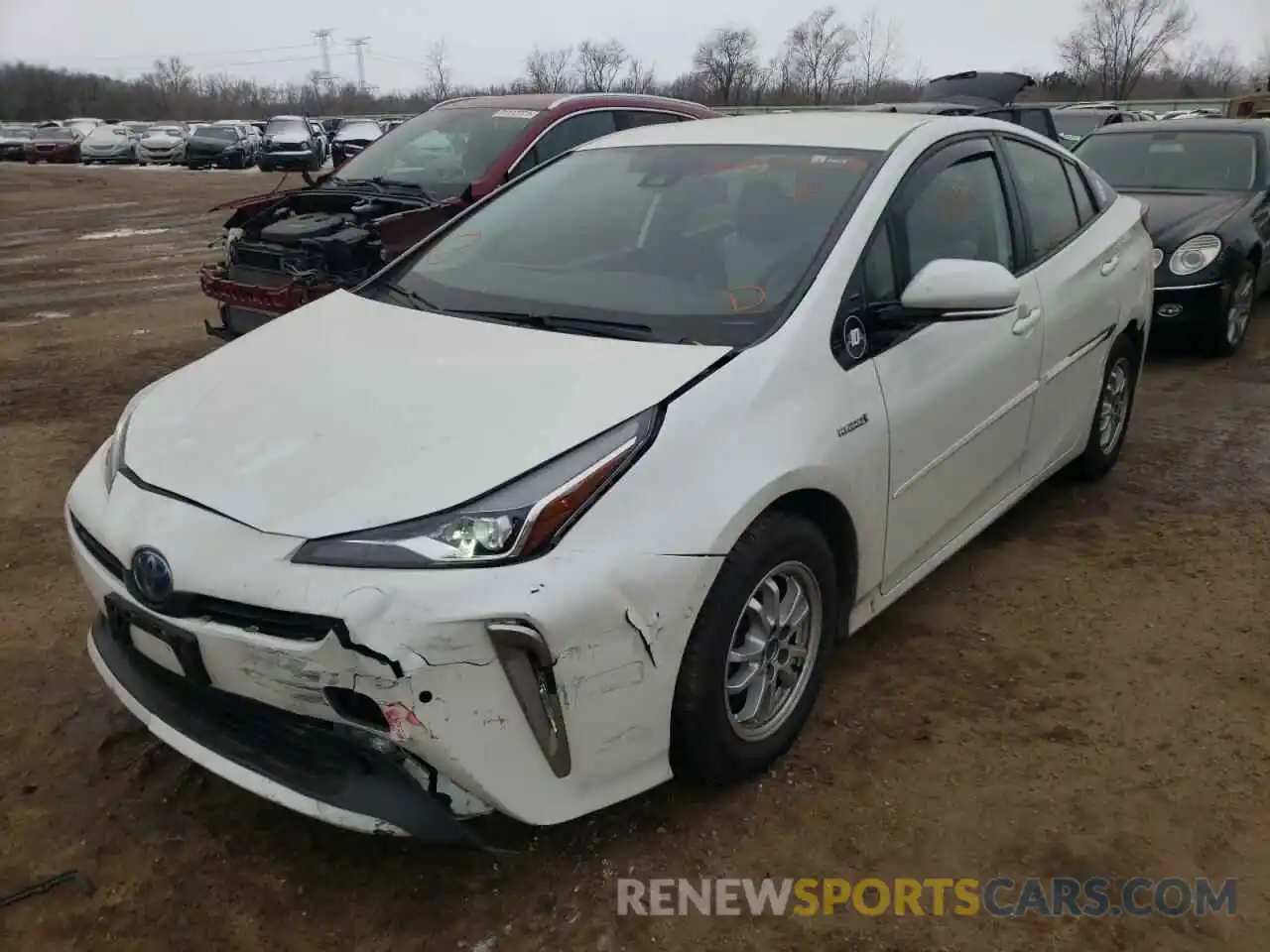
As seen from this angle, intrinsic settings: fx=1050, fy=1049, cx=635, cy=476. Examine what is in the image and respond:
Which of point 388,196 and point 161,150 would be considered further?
point 161,150

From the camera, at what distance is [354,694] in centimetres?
206

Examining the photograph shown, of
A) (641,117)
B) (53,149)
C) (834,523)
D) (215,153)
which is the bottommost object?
(834,523)

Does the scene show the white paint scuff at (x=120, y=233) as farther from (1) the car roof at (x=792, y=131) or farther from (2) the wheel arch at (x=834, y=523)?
(2) the wheel arch at (x=834, y=523)

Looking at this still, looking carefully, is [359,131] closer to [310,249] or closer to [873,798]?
[310,249]

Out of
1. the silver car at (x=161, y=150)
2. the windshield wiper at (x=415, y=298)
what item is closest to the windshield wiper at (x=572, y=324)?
the windshield wiper at (x=415, y=298)

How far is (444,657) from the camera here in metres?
2.00

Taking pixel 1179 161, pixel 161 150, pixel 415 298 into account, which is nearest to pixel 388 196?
pixel 415 298

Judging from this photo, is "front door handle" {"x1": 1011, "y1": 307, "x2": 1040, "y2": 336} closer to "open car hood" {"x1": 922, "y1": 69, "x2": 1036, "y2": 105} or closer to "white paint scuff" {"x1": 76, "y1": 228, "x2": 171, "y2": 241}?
"open car hood" {"x1": 922, "y1": 69, "x2": 1036, "y2": 105}

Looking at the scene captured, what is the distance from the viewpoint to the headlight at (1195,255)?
6621 mm

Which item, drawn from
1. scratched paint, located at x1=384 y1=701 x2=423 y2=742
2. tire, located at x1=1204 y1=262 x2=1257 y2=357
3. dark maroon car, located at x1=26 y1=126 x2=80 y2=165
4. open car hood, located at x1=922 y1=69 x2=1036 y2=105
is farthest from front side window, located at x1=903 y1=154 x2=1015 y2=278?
dark maroon car, located at x1=26 y1=126 x2=80 y2=165

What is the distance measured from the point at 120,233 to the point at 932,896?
605 inches

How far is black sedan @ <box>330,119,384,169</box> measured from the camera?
73.1 ft

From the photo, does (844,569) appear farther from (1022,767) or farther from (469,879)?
(469,879)

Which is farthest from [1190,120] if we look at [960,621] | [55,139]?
[55,139]
